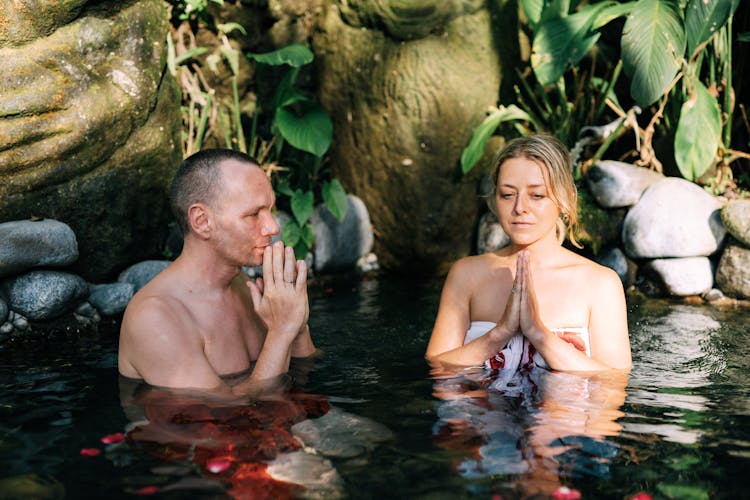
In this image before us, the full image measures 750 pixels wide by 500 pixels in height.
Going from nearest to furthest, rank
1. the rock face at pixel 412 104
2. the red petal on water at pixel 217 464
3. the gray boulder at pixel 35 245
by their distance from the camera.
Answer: the red petal on water at pixel 217 464
the gray boulder at pixel 35 245
the rock face at pixel 412 104

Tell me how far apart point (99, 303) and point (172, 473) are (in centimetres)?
332

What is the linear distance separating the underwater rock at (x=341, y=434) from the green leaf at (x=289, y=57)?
450cm

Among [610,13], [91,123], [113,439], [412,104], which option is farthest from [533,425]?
[412,104]

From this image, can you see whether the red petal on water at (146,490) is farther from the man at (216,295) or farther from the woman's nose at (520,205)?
the woman's nose at (520,205)

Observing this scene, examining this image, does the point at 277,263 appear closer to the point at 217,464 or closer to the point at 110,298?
the point at 217,464

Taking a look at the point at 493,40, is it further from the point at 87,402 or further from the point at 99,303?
the point at 87,402

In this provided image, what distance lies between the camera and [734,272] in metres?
6.86

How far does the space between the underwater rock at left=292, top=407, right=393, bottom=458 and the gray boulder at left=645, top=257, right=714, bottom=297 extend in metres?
4.37

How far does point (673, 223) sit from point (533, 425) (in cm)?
440

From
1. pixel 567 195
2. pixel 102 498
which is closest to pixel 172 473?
pixel 102 498

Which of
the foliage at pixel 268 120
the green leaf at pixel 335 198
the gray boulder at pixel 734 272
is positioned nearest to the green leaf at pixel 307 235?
the foliage at pixel 268 120

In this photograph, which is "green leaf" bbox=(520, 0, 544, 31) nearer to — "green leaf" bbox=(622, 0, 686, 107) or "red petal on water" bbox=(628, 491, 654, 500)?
"green leaf" bbox=(622, 0, 686, 107)

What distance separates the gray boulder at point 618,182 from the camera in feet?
24.6

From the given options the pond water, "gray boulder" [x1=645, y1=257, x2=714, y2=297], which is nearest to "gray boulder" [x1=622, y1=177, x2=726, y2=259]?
"gray boulder" [x1=645, y1=257, x2=714, y2=297]
